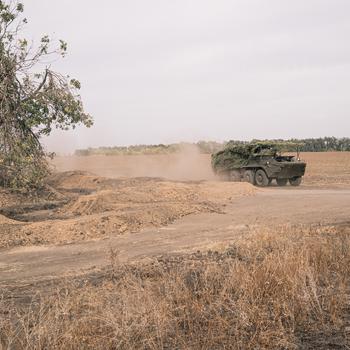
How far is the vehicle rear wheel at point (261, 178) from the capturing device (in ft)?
80.9

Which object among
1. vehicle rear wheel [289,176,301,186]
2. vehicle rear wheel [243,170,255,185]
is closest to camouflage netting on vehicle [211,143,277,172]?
vehicle rear wheel [243,170,255,185]

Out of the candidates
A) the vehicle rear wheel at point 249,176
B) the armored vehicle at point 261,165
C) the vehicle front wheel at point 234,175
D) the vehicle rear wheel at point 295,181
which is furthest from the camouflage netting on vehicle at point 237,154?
the vehicle rear wheel at point 295,181

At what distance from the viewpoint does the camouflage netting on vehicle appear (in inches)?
979

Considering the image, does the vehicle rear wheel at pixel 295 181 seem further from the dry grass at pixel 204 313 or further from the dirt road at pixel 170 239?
the dry grass at pixel 204 313

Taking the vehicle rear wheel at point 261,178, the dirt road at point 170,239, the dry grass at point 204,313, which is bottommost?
the dirt road at point 170,239

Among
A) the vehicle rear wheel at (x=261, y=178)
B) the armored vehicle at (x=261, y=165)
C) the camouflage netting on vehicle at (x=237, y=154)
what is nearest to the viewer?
the armored vehicle at (x=261, y=165)

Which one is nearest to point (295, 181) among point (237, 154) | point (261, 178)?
point (261, 178)

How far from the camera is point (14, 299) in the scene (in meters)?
6.56

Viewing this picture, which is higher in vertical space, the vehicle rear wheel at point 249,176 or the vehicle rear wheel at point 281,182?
the vehicle rear wheel at point 249,176

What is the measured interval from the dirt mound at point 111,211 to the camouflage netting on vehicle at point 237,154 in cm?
420

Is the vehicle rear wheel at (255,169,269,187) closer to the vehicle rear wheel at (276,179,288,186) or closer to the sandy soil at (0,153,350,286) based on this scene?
the vehicle rear wheel at (276,179,288,186)

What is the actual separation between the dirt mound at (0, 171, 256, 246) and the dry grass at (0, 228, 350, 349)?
4.80 metres

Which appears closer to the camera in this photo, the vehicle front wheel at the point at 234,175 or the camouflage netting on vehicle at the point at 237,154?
the camouflage netting on vehicle at the point at 237,154

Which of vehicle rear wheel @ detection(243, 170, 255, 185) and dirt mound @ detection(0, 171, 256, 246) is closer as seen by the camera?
dirt mound @ detection(0, 171, 256, 246)
